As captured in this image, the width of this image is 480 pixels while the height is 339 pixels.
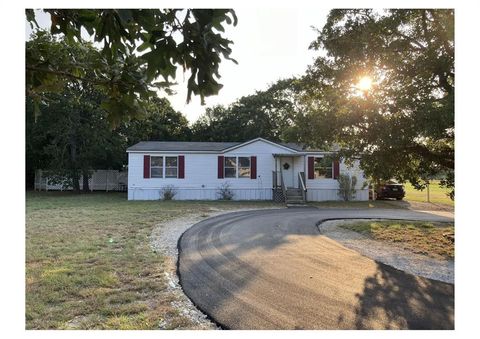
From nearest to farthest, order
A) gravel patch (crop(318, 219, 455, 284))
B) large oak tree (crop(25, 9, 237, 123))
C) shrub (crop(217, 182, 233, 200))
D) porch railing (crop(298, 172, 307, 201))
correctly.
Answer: large oak tree (crop(25, 9, 237, 123)) < gravel patch (crop(318, 219, 455, 284)) < porch railing (crop(298, 172, 307, 201)) < shrub (crop(217, 182, 233, 200))

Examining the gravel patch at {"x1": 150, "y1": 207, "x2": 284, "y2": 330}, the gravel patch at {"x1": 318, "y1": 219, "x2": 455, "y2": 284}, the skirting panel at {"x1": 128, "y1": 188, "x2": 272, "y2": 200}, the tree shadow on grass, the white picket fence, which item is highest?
the white picket fence

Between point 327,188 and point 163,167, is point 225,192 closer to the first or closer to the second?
point 163,167

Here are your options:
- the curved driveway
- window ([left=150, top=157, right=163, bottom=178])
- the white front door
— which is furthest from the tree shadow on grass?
window ([left=150, top=157, right=163, bottom=178])

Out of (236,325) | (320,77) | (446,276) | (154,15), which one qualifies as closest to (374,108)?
(320,77)

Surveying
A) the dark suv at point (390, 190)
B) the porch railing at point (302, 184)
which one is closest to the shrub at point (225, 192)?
the porch railing at point (302, 184)

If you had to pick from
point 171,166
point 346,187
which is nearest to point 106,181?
point 171,166

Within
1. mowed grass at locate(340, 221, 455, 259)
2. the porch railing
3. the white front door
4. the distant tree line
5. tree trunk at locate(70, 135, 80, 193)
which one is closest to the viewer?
the distant tree line

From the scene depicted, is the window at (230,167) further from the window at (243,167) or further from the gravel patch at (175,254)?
the gravel patch at (175,254)

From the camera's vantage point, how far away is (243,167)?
1725 cm

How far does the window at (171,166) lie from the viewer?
1691cm

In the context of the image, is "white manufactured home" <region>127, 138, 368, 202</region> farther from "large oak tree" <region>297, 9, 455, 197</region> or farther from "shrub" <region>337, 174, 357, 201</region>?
"large oak tree" <region>297, 9, 455, 197</region>

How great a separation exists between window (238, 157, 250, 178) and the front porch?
51.1 inches

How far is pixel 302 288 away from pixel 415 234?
5055 mm

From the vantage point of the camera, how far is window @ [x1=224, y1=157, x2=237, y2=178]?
17.2 m
